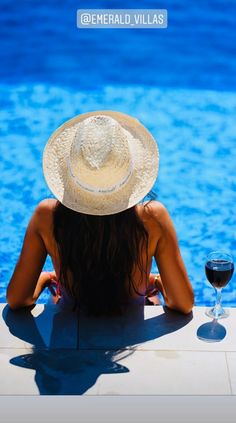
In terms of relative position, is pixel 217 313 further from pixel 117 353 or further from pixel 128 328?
pixel 117 353

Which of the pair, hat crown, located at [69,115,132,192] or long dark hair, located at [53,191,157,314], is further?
long dark hair, located at [53,191,157,314]

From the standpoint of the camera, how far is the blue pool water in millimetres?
4500

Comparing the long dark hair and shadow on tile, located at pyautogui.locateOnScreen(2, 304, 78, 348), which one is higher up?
the long dark hair

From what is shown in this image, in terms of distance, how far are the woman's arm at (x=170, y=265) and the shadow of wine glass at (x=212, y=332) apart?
0.10 metres

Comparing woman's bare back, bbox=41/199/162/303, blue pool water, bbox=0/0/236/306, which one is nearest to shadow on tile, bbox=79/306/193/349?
woman's bare back, bbox=41/199/162/303

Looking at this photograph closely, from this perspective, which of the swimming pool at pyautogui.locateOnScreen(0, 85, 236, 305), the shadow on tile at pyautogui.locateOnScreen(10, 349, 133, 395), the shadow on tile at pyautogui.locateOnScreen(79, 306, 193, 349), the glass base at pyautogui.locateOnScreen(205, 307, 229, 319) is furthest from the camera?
the swimming pool at pyautogui.locateOnScreen(0, 85, 236, 305)

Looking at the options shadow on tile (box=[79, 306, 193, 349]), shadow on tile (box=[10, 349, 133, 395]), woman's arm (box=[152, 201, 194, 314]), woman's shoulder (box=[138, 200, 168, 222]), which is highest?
woman's shoulder (box=[138, 200, 168, 222])

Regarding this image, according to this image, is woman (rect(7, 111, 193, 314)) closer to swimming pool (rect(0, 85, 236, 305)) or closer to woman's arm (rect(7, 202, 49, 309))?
woman's arm (rect(7, 202, 49, 309))

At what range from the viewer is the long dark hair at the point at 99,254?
2322mm

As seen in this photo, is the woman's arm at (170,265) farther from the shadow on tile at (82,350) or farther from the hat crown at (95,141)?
the hat crown at (95,141)

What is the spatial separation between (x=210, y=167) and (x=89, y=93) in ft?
5.10

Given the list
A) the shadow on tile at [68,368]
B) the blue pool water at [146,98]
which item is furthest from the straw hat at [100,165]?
the blue pool water at [146,98]

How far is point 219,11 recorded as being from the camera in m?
7.29

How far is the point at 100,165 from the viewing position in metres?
2.19
